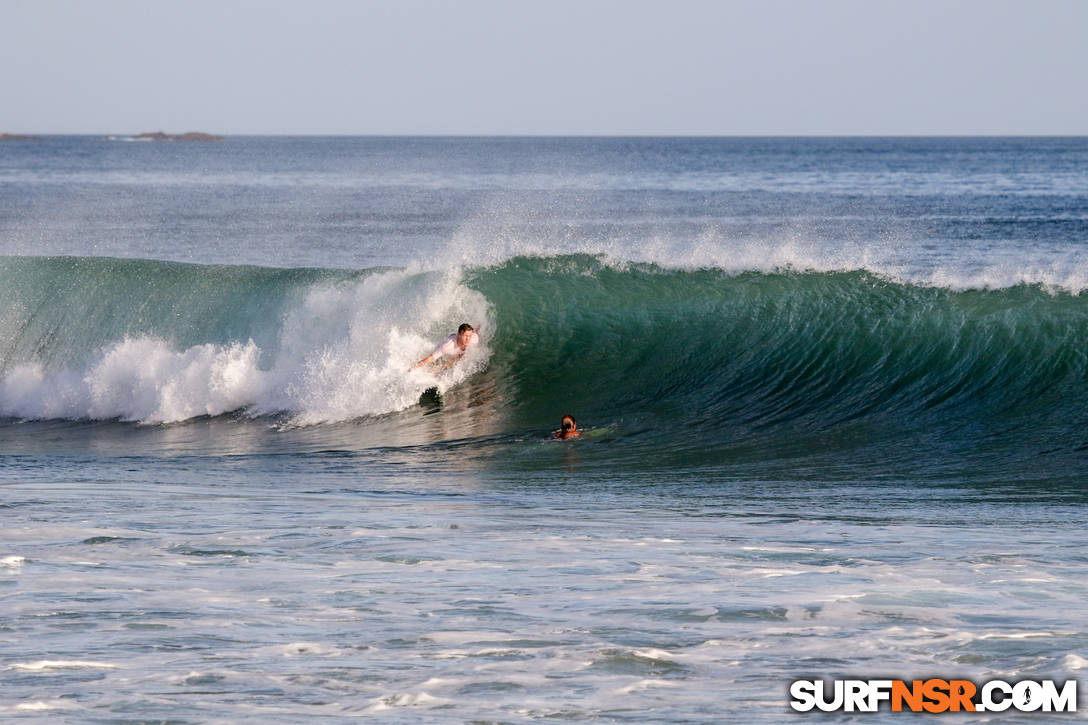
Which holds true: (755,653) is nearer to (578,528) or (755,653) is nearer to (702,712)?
(702,712)

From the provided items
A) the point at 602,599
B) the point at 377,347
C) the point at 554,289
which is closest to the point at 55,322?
the point at 377,347

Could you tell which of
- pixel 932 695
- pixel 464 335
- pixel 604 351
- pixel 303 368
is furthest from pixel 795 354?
pixel 932 695

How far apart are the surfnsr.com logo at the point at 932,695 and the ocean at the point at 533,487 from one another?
9cm

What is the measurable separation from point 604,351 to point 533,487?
5802mm

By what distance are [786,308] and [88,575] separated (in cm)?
1083

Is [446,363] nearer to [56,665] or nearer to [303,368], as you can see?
[303,368]

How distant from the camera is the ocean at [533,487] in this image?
5520 mm

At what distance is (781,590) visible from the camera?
659 centimetres

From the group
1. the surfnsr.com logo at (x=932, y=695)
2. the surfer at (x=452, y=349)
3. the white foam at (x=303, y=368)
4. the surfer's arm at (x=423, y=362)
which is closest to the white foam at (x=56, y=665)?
the surfnsr.com logo at (x=932, y=695)

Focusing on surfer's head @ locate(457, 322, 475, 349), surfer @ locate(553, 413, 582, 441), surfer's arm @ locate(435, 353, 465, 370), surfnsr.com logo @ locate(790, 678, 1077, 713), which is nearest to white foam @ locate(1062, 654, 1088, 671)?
surfnsr.com logo @ locate(790, 678, 1077, 713)

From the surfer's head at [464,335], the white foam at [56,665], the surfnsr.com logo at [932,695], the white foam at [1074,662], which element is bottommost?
the surfnsr.com logo at [932,695]

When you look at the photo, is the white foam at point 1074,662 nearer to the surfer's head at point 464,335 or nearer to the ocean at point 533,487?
the ocean at point 533,487

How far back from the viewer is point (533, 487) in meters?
10.1

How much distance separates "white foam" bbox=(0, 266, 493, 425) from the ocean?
0.04 metres
